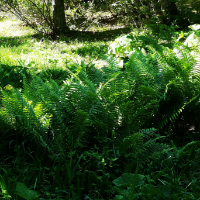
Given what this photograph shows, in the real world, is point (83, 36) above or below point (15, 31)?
below

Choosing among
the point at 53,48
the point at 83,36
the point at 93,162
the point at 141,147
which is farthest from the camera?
the point at 83,36

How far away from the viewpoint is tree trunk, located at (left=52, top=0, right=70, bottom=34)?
834 centimetres

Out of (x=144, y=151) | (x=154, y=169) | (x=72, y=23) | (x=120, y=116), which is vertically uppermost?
(x=72, y=23)

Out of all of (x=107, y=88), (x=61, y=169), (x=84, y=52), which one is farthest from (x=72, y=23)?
(x=61, y=169)

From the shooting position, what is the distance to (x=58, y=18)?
8438mm

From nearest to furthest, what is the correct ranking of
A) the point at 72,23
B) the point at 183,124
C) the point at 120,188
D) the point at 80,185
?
the point at 120,188 < the point at 80,185 < the point at 183,124 < the point at 72,23

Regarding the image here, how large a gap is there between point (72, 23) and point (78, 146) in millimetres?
8351

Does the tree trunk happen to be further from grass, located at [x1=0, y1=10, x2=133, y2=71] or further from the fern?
the fern

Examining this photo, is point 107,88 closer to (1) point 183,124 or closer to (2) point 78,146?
(2) point 78,146

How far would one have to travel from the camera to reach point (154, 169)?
5.67 ft

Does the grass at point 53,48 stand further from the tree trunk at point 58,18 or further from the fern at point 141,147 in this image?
the fern at point 141,147

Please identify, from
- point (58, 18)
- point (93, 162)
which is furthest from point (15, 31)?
point (93, 162)

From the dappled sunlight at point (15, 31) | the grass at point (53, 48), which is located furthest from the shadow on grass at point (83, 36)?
the dappled sunlight at point (15, 31)

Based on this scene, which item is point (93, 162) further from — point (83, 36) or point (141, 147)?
point (83, 36)
